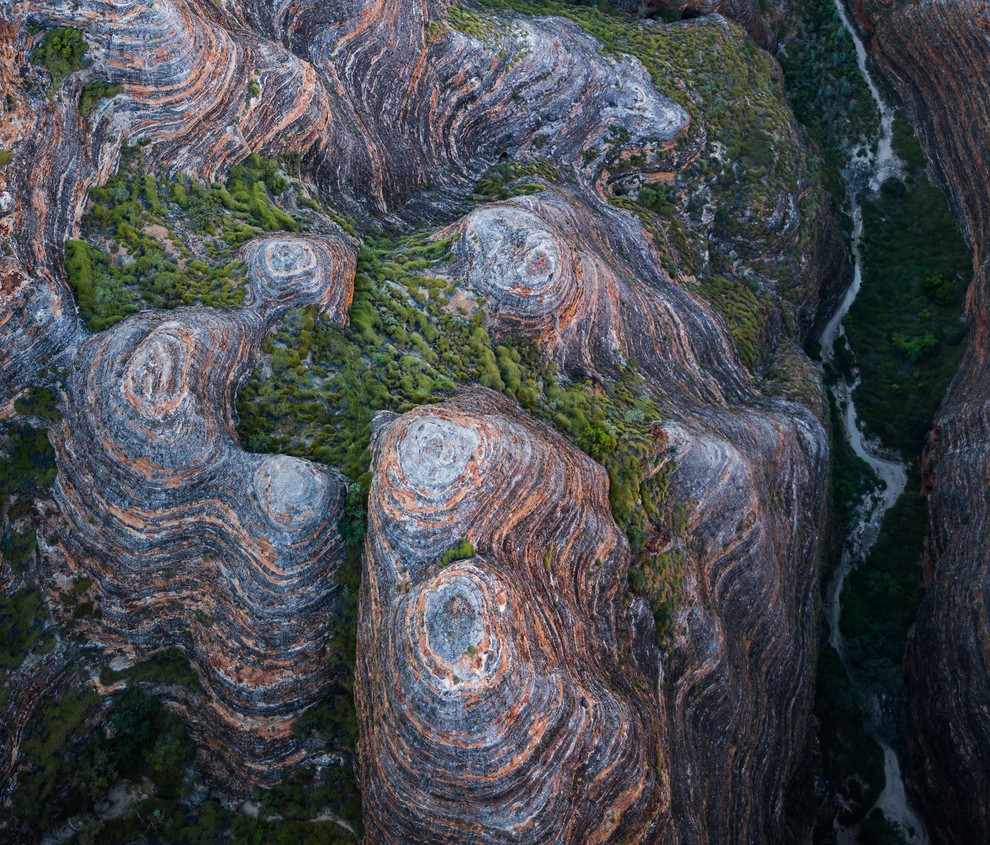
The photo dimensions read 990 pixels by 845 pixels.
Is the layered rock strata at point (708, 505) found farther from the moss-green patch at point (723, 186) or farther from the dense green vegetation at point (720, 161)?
the dense green vegetation at point (720, 161)

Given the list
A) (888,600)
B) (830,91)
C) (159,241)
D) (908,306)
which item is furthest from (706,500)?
(830,91)

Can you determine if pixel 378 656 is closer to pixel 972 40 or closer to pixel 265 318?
pixel 265 318

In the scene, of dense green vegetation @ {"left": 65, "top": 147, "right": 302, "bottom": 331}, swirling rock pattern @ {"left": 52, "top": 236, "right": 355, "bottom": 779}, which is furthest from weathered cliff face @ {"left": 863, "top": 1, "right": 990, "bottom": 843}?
dense green vegetation @ {"left": 65, "top": 147, "right": 302, "bottom": 331}

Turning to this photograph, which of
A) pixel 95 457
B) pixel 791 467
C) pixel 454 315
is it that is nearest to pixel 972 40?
pixel 791 467

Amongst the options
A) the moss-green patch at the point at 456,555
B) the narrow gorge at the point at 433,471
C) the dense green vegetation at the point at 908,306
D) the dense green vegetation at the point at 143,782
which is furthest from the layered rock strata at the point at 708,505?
the dense green vegetation at the point at 143,782

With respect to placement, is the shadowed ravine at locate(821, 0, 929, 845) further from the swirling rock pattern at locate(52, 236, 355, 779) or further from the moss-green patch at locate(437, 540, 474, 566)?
the swirling rock pattern at locate(52, 236, 355, 779)
